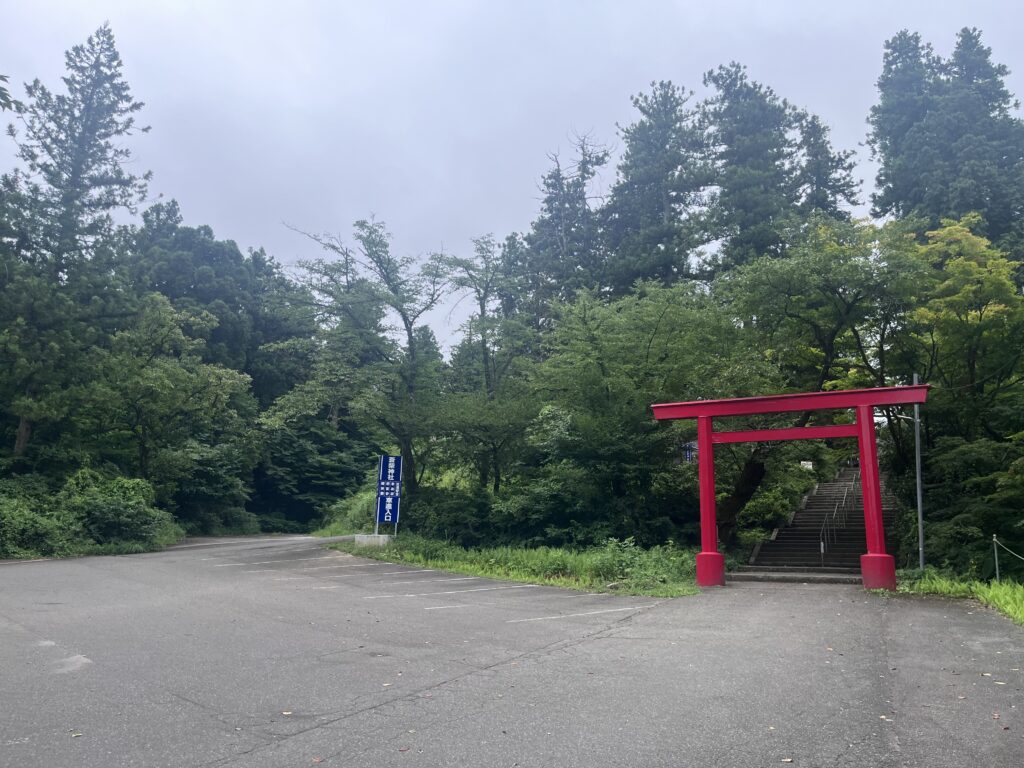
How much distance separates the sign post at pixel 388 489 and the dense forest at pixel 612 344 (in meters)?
1.24

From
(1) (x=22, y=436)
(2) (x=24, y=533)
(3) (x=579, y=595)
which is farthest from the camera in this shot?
(1) (x=22, y=436)

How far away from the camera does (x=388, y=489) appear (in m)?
21.0

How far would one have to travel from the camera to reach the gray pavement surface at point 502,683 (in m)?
4.35

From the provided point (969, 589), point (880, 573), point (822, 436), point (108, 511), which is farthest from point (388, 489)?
point (969, 589)

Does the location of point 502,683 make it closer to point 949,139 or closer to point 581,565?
point 581,565

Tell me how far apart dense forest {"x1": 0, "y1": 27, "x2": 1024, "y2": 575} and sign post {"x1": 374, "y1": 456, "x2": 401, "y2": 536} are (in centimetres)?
124

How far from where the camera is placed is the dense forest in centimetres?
1772

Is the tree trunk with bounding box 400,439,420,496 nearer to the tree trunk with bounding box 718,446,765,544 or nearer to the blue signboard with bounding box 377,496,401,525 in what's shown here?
the blue signboard with bounding box 377,496,401,525

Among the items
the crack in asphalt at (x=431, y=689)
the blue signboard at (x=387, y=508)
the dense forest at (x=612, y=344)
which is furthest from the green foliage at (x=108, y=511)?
the crack in asphalt at (x=431, y=689)

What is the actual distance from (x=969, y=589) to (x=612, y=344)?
10478mm

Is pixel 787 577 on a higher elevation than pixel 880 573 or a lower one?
lower

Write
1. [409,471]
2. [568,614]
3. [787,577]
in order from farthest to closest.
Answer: [409,471] < [787,577] < [568,614]

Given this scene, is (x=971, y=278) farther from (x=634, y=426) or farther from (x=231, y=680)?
(x=231, y=680)

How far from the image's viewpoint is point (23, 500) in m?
20.9
